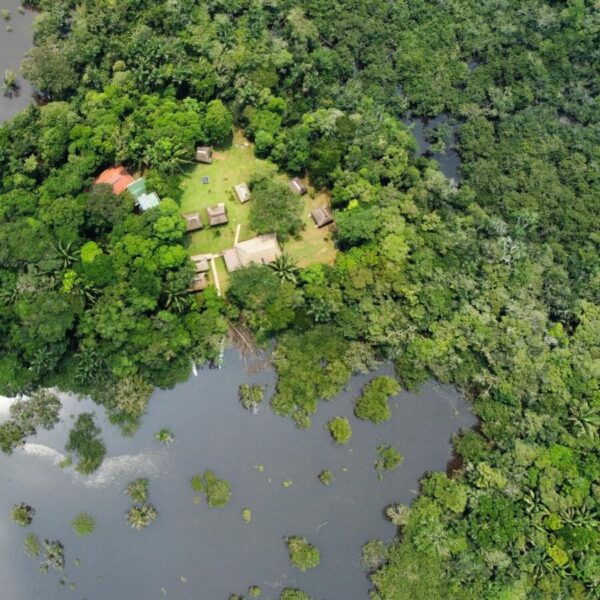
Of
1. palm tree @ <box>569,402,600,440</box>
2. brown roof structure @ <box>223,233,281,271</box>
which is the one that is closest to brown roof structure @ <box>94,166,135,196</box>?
brown roof structure @ <box>223,233,281,271</box>

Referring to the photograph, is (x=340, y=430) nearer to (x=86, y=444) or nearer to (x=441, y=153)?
(x=86, y=444)

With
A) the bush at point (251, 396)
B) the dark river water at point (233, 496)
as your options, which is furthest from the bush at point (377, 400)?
the bush at point (251, 396)

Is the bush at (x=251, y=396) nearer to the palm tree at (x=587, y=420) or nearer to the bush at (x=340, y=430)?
the bush at (x=340, y=430)

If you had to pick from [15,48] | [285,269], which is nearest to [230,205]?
[285,269]

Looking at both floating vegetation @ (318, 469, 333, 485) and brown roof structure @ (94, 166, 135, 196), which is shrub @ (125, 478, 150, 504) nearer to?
floating vegetation @ (318, 469, 333, 485)

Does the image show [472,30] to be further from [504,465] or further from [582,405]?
[504,465]

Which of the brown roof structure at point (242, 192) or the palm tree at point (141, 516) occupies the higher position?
the brown roof structure at point (242, 192)

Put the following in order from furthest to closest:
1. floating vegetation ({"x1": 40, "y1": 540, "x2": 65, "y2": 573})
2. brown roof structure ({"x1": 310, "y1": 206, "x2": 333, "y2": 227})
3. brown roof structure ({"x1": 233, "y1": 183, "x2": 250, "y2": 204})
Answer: brown roof structure ({"x1": 310, "y1": 206, "x2": 333, "y2": 227}), brown roof structure ({"x1": 233, "y1": 183, "x2": 250, "y2": 204}), floating vegetation ({"x1": 40, "y1": 540, "x2": 65, "y2": 573})
